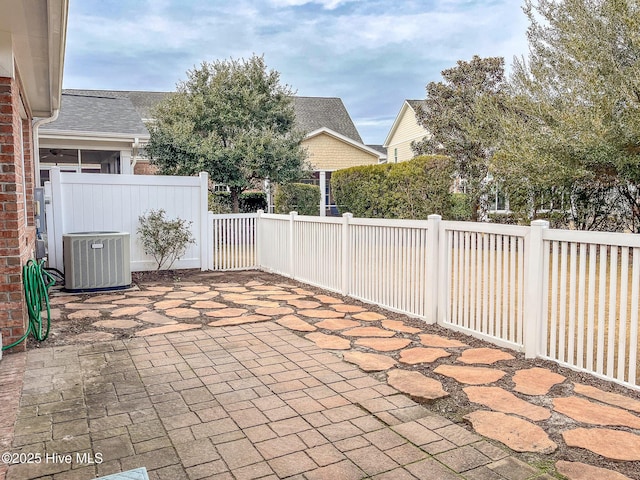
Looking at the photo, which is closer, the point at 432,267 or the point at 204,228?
the point at 432,267

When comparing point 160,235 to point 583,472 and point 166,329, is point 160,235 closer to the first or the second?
point 166,329

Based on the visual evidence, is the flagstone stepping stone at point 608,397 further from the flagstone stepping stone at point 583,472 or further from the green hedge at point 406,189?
the green hedge at point 406,189

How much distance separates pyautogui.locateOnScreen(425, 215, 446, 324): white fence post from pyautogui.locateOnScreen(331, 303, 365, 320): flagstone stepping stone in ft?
3.22

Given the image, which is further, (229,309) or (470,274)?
(229,309)

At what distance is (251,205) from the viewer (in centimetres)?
1476

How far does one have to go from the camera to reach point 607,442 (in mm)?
2482

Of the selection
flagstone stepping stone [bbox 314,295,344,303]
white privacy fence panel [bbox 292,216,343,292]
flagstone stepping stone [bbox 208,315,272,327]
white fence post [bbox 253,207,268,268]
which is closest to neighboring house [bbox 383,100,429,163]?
white fence post [bbox 253,207,268,268]

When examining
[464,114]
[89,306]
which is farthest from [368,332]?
[464,114]

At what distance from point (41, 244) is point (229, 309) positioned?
382 centimetres

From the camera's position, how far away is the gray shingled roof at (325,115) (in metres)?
23.5

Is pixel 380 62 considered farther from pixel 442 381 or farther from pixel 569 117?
pixel 442 381

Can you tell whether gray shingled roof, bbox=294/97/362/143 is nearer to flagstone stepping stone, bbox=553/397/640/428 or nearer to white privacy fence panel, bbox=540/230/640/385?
white privacy fence panel, bbox=540/230/640/385

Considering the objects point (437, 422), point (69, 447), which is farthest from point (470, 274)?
point (69, 447)

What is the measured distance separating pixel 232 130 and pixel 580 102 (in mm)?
7823
